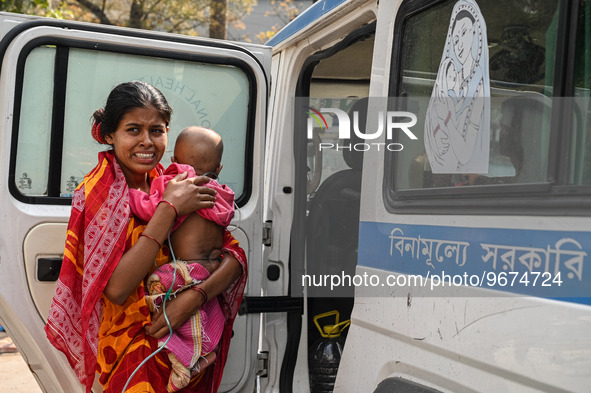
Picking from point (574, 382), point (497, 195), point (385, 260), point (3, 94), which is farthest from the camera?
point (3, 94)

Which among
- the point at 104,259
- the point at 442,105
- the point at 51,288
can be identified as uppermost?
the point at 442,105

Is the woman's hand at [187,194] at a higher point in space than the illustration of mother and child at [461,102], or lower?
lower

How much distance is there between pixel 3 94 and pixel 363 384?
1772 millimetres

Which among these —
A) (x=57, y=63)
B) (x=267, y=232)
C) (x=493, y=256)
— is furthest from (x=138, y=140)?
(x=493, y=256)

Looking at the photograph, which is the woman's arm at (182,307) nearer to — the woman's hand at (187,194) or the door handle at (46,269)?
the woman's hand at (187,194)

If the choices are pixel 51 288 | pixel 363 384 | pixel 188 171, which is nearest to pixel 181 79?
pixel 188 171

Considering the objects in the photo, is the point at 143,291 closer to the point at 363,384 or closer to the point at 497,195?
the point at 363,384

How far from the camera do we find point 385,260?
2.35m

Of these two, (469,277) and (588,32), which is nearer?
(588,32)

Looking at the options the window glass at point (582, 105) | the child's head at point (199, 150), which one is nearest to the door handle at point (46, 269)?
the child's head at point (199, 150)

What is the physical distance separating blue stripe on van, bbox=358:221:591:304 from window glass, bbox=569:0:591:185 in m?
0.15

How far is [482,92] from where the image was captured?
1941 mm

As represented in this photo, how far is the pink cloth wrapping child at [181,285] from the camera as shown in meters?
2.57

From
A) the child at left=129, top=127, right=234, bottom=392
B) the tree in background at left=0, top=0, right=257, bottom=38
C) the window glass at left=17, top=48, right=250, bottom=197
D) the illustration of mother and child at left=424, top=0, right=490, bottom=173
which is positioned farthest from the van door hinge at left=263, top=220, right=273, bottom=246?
the tree in background at left=0, top=0, right=257, bottom=38
